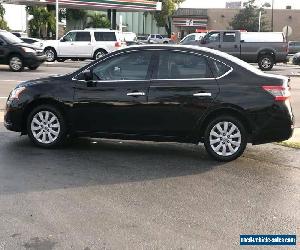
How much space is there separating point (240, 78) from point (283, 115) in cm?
78

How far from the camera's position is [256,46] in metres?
26.7

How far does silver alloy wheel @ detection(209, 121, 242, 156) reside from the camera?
284 inches

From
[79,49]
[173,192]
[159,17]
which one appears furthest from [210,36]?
[159,17]

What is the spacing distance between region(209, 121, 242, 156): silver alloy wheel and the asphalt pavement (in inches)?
7.4

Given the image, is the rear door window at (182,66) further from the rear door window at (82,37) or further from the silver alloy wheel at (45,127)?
the rear door window at (82,37)

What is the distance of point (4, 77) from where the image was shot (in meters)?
18.7

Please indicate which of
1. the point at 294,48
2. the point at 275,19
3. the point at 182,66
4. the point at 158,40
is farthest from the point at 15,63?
the point at 275,19

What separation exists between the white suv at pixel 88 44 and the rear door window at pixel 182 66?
20993mm

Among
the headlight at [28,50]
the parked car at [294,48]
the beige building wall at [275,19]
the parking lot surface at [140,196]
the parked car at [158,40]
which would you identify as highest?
the beige building wall at [275,19]

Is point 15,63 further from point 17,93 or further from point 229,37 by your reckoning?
point 17,93

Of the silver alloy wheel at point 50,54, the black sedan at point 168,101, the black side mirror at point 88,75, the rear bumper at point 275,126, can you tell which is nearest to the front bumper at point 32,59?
the silver alloy wheel at point 50,54

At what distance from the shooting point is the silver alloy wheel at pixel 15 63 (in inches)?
845

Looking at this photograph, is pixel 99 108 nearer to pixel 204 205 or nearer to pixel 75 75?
pixel 75 75

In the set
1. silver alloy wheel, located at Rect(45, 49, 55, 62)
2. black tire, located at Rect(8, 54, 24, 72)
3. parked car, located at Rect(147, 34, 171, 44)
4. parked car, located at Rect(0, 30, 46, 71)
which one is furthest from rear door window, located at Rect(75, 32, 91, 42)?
parked car, located at Rect(147, 34, 171, 44)
